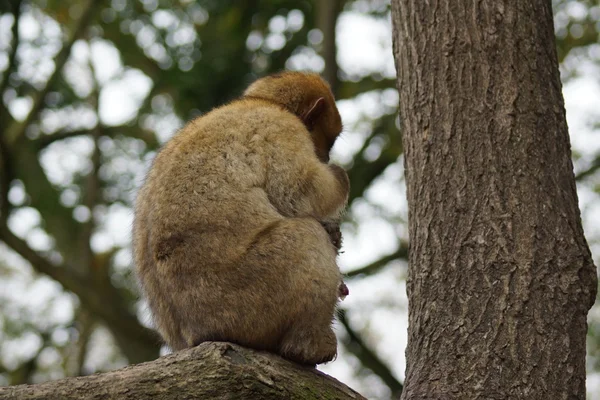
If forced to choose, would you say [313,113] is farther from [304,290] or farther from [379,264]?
[379,264]

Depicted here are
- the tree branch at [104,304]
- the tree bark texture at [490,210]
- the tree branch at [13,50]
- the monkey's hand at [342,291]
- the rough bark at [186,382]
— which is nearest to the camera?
the rough bark at [186,382]

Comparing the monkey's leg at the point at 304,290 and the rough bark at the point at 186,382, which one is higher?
the monkey's leg at the point at 304,290

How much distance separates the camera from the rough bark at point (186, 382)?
372cm

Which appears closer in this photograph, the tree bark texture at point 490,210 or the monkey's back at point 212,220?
the tree bark texture at point 490,210

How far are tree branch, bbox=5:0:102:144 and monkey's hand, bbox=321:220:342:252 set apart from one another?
6148 millimetres

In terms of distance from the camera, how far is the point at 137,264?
459cm

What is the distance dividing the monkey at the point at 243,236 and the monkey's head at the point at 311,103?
262 mm

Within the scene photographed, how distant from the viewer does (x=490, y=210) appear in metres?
4.14

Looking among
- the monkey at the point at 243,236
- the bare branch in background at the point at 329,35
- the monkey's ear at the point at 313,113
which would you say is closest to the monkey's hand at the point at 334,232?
the monkey at the point at 243,236

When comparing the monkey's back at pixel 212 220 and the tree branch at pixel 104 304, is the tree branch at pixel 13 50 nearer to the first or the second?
the tree branch at pixel 104 304

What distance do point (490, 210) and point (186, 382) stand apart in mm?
1626

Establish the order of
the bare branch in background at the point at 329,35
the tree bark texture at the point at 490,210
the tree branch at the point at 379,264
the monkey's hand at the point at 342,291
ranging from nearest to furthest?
the tree bark texture at the point at 490,210
the monkey's hand at the point at 342,291
the bare branch in background at the point at 329,35
the tree branch at the point at 379,264

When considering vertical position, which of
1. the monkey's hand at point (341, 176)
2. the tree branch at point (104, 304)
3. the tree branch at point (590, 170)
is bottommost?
the tree branch at point (104, 304)

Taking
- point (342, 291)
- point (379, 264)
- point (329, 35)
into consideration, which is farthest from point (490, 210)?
point (379, 264)
